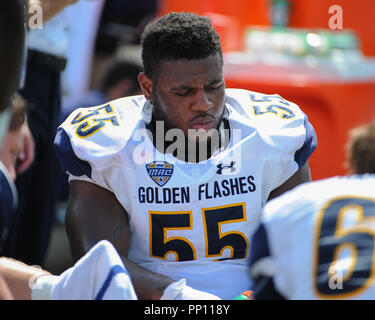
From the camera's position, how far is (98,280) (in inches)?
85.4

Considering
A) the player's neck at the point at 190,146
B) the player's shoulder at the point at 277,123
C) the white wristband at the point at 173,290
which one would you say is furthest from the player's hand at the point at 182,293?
the player's shoulder at the point at 277,123

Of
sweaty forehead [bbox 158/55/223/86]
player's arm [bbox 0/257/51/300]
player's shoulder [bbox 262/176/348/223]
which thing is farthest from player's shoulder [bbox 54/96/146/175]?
player's shoulder [bbox 262/176/348/223]

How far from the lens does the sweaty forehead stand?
269 centimetres

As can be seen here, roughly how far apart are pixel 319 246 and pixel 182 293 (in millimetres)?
696

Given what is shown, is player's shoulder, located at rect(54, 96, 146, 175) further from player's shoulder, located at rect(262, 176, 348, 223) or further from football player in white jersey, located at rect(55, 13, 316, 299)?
player's shoulder, located at rect(262, 176, 348, 223)

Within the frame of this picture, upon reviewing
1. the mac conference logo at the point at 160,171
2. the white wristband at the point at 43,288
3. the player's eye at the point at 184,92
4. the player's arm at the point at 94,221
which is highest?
the player's eye at the point at 184,92

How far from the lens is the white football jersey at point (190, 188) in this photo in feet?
8.75

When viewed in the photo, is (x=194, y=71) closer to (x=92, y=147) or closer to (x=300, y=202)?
(x=92, y=147)

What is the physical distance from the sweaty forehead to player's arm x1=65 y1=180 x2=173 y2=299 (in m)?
0.49

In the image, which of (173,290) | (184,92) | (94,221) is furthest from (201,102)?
(173,290)

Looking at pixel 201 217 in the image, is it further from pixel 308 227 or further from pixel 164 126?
pixel 308 227

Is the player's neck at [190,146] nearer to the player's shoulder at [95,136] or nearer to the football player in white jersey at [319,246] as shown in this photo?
the player's shoulder at [95,136]

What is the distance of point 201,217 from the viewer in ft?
8.79

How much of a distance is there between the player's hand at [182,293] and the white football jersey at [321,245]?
1.70ft
